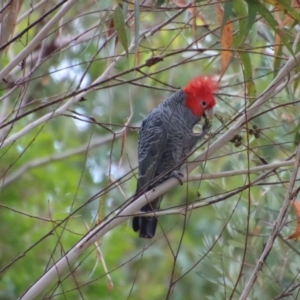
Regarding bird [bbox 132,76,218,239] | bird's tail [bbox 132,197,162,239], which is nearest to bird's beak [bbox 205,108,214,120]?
bird [bbox 132,76,218,239]

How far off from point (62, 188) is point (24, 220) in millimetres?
360

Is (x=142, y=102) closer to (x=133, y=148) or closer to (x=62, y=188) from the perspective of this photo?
(x=133, y=148)

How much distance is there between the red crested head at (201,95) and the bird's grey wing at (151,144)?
149 mm

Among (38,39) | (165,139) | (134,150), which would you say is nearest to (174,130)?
(165,139)

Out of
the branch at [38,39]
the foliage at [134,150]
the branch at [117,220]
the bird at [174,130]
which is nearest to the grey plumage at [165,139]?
the bird at [174,130]

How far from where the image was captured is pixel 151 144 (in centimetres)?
264

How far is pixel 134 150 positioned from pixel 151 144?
7.73 feet

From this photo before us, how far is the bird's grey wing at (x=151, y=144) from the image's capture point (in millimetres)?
2588

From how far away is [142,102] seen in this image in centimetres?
498

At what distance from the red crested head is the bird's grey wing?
0.15m

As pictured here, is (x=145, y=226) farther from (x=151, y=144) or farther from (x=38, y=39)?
(x=38, y=39)

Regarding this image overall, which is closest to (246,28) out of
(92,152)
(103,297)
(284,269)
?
(284,269)

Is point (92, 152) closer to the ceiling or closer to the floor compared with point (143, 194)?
closer to the ceiling

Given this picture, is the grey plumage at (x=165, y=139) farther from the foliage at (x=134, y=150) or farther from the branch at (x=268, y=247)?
the branch at (x=268, y=247)
